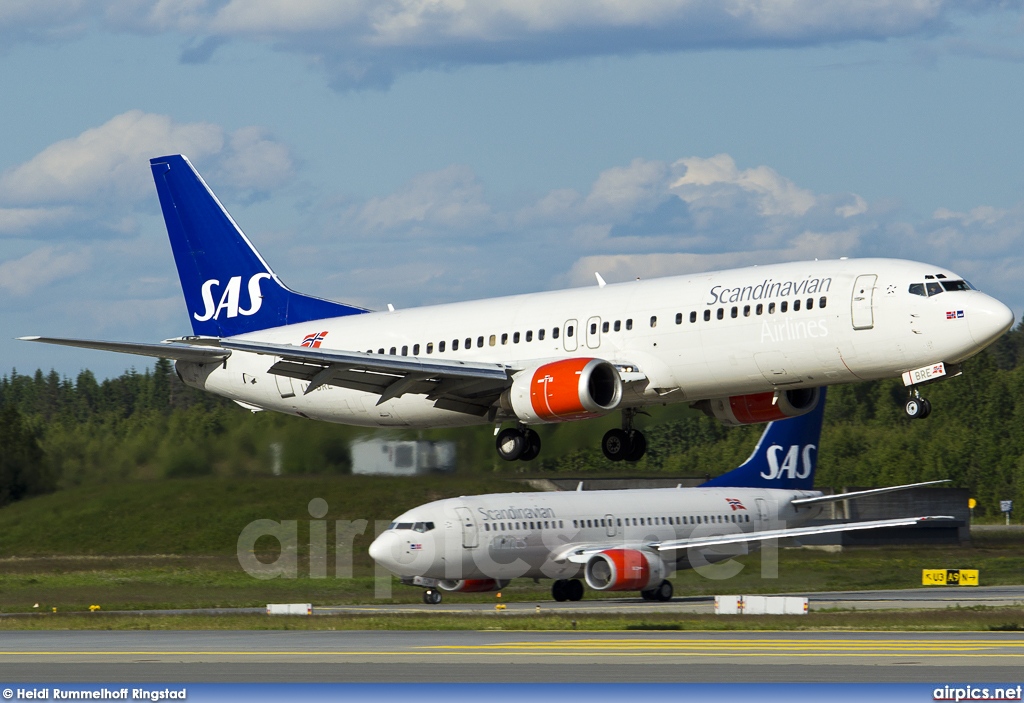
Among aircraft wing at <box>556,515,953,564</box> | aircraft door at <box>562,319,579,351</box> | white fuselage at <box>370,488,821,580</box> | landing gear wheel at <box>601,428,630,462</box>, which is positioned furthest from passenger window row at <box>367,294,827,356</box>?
aircraft wing at <box>556,515,953,564</box>

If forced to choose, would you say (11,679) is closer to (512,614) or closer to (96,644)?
(96,644)

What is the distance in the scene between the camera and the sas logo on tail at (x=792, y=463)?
7281cm

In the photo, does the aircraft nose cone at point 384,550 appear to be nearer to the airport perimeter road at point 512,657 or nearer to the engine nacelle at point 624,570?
the engine nacelle at point 624,570

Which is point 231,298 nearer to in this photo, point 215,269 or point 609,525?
point 215,269

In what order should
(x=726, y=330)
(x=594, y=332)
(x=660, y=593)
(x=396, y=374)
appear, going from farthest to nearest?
1. (x=660, y=593)
2. (x=396, y=374)
3. (x=594, y=332)
4. (x=726, y=330)

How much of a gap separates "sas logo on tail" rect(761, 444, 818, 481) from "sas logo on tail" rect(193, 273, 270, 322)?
100 feet

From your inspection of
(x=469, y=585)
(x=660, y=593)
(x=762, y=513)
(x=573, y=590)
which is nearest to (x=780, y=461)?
(x=762, y=513)

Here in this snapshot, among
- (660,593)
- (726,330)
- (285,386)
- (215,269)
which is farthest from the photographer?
(660,593)

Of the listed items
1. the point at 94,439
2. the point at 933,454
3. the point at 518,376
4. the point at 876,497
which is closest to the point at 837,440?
the point at 933,454

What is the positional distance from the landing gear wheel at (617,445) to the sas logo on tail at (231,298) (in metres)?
14.2

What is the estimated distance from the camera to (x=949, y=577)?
68312mm

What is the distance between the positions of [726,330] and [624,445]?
5487mm

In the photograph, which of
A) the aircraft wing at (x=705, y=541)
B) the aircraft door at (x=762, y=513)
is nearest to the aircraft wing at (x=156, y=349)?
the aircraft wing at (x=705, y=541)

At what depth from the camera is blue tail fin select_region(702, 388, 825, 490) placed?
72.2 meters
